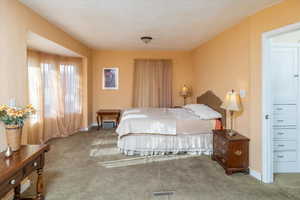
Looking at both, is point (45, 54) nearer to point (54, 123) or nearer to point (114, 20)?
point (54, 123)

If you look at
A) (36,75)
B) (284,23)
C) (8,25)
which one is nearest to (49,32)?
(8,25)

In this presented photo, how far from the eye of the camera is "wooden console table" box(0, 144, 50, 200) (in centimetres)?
144

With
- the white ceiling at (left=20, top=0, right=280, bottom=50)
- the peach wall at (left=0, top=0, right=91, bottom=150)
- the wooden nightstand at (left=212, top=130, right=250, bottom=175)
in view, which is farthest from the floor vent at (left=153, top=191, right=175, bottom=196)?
the white ceiling at (left=20, top=0, right=280, bottom=50)

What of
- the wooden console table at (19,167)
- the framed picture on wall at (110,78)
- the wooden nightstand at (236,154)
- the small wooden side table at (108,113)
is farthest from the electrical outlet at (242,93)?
the framed picture on wall at (110,78)

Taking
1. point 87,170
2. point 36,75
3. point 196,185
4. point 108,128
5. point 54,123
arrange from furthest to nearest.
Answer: point 108,128
point 54,123
point 36,75
point 87,170
point 196,185

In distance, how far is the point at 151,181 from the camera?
102 inches

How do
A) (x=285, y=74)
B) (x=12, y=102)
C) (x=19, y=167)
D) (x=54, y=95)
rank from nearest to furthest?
(x=19, y=167)
(x=12, y=102)
(x=285, y=74)
(x=54, y=95)

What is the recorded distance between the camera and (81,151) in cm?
378

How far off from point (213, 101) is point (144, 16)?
2.50 m

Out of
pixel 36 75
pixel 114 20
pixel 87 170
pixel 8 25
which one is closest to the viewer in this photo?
pixel 8 25

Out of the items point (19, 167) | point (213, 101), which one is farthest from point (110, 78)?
point (19, 167)

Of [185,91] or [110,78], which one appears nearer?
[185,91]

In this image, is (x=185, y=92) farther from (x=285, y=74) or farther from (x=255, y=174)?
(x=255, y=174)

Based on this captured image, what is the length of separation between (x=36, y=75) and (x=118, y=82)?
8.15 feet
